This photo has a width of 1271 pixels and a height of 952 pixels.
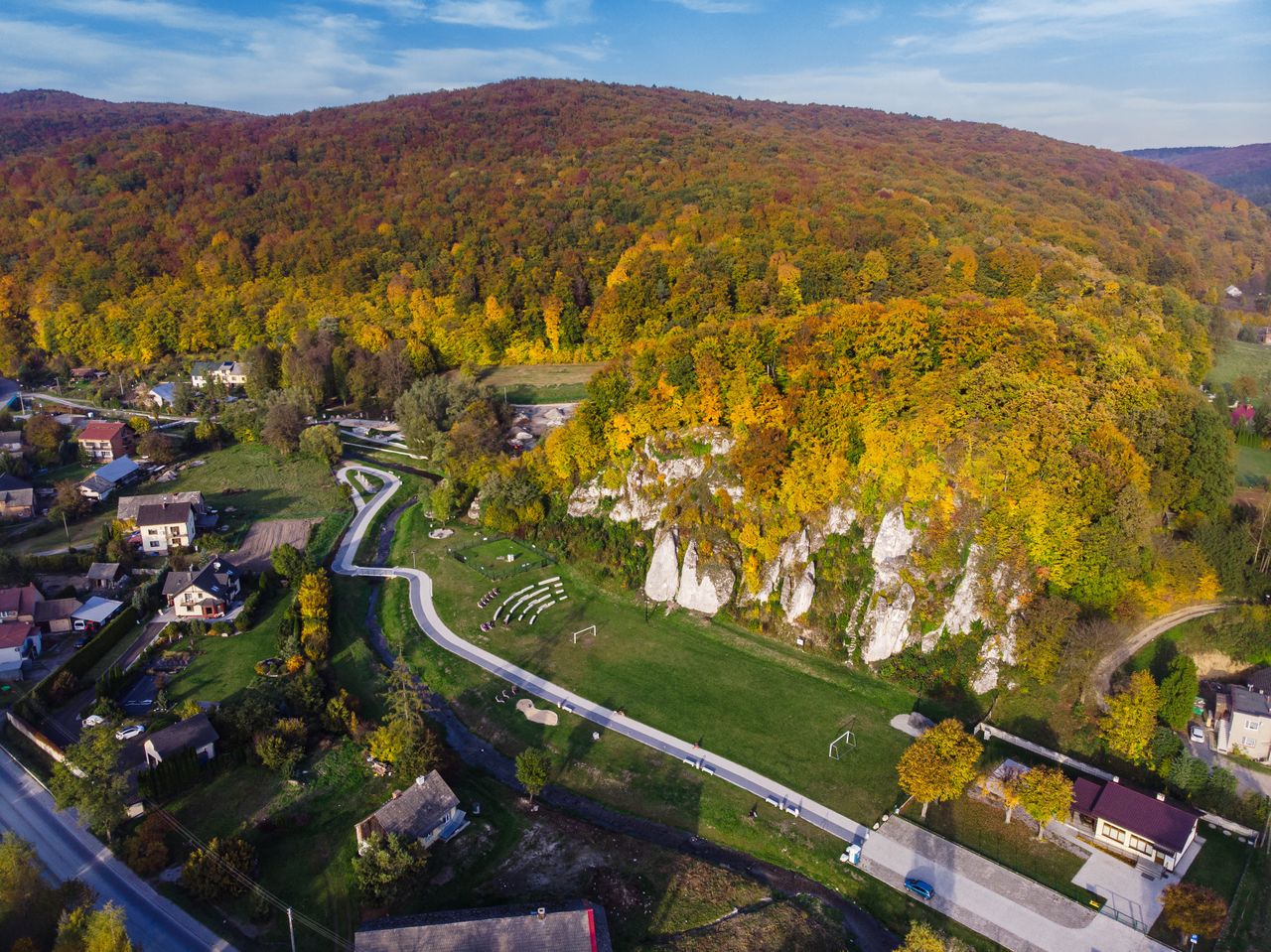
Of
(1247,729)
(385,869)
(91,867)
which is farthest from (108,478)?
(1247,729)

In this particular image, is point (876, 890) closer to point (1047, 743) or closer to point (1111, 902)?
point (1111, 902)

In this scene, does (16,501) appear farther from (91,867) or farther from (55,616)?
(91,867)

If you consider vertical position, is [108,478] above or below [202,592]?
above

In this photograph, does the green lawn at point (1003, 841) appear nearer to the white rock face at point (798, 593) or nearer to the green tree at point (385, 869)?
the white rock face at point (798, 593)

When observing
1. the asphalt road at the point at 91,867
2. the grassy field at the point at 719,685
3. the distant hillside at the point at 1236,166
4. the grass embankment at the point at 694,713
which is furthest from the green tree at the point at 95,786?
the distant hillside at the point at 1236,166

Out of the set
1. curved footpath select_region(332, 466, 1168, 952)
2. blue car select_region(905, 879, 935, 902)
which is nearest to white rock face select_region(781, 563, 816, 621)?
curved footpath select_region(332, 466, 1168, 952)

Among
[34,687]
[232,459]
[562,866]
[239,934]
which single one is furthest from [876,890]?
[232,459]
